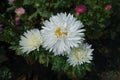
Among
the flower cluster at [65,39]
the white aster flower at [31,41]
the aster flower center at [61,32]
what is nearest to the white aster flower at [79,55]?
the flower cluster at [65,39]

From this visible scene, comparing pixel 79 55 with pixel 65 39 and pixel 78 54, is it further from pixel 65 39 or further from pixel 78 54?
pixel 65 39

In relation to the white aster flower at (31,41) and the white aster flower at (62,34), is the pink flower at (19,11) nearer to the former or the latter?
the white aster flower at (31,41)

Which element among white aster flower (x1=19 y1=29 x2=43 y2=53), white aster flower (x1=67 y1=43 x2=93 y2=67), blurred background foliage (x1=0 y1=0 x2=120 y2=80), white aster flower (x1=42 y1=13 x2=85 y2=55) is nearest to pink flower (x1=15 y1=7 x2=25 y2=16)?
blurred background foliage (x1=0 y1=0 x2=120 y2=80)

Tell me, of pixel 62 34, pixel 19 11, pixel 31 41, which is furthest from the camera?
pixel 19 11

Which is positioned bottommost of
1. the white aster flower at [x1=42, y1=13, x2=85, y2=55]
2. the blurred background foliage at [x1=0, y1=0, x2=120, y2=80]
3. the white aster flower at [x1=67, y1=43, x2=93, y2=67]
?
the white aster flower at [x1=67, y1=43, x2=93, y2=67]

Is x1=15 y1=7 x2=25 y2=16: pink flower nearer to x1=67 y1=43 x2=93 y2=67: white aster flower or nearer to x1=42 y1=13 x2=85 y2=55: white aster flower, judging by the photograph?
x1=42 y1=13 x2=85 y2=55: white aster flower

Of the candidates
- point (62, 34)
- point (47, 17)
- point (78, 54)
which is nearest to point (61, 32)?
point (62, 34)

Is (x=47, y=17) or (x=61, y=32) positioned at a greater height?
(x=47, y=17)

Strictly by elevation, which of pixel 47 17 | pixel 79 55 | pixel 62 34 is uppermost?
pixel 47 17
